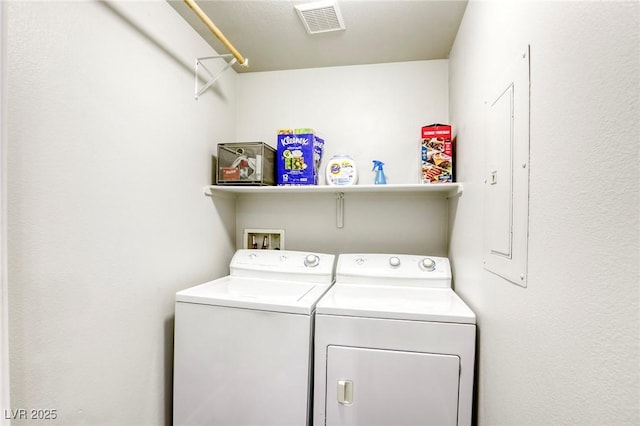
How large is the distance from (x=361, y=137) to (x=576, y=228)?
1719 millimetres

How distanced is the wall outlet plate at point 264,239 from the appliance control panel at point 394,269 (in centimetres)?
58

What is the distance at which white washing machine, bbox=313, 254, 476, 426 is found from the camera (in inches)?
50.3

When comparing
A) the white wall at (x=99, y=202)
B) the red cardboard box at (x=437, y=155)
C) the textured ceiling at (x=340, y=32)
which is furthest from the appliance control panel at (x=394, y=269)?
the textured ceiling at (x=340, y=32)

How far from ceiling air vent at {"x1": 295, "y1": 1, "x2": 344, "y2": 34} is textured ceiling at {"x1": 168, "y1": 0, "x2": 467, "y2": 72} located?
1.4 inches

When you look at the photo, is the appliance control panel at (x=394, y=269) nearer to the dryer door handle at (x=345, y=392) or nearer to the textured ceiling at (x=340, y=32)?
the dryer door handle at (x=345, y=392)

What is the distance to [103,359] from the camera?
1260 mm

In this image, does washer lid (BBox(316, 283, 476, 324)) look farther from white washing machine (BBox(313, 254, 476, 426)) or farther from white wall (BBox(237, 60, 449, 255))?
white wall (BBox(237, 60, 449, 255))

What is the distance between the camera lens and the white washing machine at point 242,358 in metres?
1.37

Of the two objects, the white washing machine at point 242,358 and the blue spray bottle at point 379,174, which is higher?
the blue spray bottle at point 379,174

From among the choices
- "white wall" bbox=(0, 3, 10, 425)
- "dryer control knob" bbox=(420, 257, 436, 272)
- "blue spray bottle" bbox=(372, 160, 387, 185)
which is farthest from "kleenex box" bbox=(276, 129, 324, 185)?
"white wall" bbox=(0, 3, 10, 425)

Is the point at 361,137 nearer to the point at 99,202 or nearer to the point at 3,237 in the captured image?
the point at 99,202

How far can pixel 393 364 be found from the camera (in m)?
1.31

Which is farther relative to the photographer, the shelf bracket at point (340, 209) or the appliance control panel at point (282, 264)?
the shelf bracket at point (340, 209)

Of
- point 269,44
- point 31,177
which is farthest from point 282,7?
point 31,177
